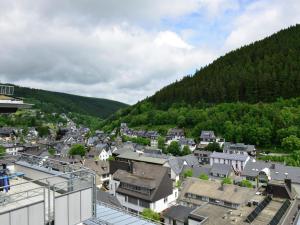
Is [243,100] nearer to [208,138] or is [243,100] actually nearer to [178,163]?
[208,138]

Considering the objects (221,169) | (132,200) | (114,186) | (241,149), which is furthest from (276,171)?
(114,186)

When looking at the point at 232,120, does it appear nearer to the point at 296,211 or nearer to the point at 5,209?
the point at 296,211

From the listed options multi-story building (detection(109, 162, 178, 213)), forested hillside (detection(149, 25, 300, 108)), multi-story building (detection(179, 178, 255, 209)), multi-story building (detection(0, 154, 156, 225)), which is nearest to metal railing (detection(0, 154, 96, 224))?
multi-story building (detection(0, 154, 156, 225))

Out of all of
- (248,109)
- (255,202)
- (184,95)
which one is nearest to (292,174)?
(255,202)

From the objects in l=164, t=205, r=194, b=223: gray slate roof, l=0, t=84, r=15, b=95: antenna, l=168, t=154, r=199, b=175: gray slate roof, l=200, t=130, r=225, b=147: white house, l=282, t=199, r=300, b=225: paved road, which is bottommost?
l=164, t=205, r=194, b=223: gray slate roof

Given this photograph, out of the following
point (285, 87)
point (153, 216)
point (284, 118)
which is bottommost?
point (153, 216)

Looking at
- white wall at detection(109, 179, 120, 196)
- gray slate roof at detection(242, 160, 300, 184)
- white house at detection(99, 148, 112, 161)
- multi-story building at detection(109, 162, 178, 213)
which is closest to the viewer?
multi-story building at detection(109, 162, 178, 213)

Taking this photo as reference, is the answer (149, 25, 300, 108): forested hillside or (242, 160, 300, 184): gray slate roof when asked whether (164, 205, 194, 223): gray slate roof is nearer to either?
(242, 160, 300, 184): gray slate roof

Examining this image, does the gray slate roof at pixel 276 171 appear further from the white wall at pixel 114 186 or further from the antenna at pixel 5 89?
the antenna at pixel 5 89
